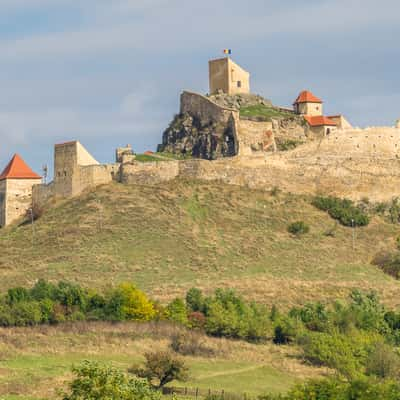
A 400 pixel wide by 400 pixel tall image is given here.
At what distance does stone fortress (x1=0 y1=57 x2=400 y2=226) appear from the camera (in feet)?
250

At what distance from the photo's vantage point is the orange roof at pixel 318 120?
82.2m

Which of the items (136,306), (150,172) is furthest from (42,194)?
(136,306)

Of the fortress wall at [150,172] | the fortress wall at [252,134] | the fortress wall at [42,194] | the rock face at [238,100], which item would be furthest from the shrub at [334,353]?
the rock face at [238,100]

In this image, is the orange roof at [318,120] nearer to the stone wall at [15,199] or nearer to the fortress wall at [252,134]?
the fortress wall at [252,134]

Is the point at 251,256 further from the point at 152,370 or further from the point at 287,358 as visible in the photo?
the point at 152,370

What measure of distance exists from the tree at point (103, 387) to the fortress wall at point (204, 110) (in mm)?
41071

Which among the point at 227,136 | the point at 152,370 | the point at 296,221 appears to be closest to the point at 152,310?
the point at 152,370

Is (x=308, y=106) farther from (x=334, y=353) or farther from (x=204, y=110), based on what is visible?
(x=334, y=353)

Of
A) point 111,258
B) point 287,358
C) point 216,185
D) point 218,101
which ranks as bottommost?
point 287,358

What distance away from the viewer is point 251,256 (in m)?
69.9

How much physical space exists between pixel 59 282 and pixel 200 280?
804cm

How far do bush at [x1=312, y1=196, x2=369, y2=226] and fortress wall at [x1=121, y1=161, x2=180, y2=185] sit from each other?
9.39 m

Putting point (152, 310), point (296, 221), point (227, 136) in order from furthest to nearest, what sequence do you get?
point (227, 136) → point (296, 221) → point (152, 310)

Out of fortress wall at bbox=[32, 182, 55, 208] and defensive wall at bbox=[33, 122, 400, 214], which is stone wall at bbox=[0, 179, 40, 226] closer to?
fortress wall at bbox=[32, 182, 55, 208]
